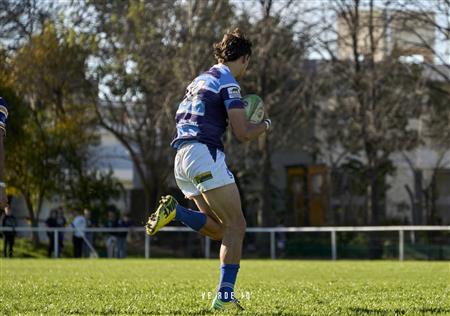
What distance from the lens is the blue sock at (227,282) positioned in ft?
27.0

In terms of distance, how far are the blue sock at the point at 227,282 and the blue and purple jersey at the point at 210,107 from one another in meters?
1.01

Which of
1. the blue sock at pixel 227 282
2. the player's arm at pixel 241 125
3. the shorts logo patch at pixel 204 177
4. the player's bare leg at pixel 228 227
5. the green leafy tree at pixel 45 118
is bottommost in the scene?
the blue sock at pixel 227 282

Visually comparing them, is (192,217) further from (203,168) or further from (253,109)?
(253,109)

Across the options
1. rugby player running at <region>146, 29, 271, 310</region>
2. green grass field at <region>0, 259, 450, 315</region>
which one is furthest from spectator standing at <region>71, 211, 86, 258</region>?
rugby player running at <region>146, 29, 271, 310</region>

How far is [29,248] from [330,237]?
13.2m

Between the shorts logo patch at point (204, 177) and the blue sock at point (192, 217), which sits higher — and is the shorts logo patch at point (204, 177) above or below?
above

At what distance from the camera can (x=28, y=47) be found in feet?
140

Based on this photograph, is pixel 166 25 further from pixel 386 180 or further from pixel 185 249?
pixel 386 180

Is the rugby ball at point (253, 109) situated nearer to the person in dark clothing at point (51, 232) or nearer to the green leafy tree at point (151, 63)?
the person in dark clothing at point (51, 232)

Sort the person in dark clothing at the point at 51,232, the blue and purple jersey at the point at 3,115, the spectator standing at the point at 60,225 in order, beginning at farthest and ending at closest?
the person in dark clothing at the point at 51,232 < the spectator standing at the point at 60,225 < the blue and purple jersey at the point at 3,115

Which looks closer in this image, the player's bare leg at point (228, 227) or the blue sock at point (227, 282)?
the blue sock at point (227, 282)

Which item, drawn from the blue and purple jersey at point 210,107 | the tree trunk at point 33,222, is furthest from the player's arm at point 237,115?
the tree trunk at point 33,222

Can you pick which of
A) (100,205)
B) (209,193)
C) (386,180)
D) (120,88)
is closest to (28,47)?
(120,88)

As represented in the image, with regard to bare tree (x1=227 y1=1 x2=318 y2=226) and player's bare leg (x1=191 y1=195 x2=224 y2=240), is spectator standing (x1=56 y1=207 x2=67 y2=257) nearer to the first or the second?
bare tree (x1=227 y1=1 x2=318 y2=226)
